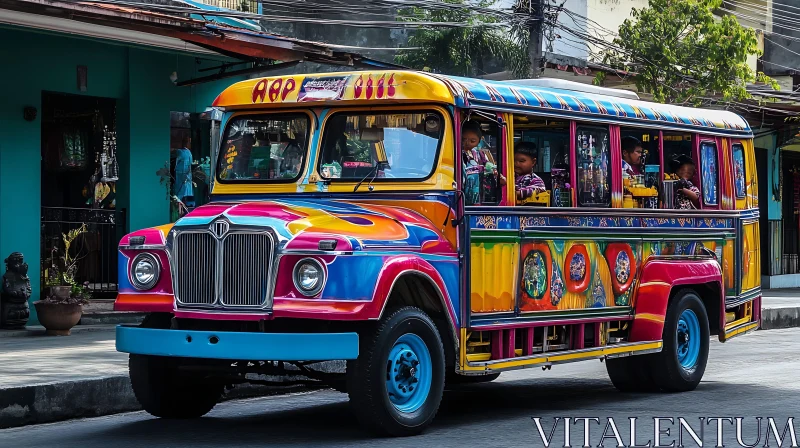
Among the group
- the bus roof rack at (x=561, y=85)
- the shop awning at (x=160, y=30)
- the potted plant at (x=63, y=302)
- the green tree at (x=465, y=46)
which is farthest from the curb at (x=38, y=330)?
the green tree at (x=465, y=46)

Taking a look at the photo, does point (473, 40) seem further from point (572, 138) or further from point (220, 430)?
point (220, 430)

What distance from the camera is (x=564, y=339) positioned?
10.4m

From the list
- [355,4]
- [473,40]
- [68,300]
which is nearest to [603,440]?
[68,300]

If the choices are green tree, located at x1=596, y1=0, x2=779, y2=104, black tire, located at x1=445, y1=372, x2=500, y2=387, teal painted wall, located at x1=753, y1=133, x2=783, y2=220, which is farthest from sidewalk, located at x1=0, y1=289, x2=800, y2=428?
teal painted wall, located at x1=753, y1=133, x2=783, y2=220

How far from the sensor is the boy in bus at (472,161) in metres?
9.23

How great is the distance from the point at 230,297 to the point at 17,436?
179cm

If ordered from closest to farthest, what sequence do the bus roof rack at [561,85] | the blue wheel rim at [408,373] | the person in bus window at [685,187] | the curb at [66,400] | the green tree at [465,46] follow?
1. the blue wheel rim at [408,373]
2. the curb at [66,400]
3. the bus roof rack at [561,85]
4. the person in bus window at [685,187]
5. the green tree at [465,46]

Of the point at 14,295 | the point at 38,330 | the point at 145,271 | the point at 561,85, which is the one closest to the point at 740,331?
the point at 561,85

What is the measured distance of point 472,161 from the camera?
30.6ft

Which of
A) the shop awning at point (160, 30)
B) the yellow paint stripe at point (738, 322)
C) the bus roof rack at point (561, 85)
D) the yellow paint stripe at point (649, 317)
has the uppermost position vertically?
the shop awning at point (160, 30)

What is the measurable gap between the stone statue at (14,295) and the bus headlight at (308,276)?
310 inches

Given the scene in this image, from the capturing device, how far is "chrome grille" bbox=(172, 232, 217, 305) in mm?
8336

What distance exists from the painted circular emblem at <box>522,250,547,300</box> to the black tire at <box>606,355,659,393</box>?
187cm

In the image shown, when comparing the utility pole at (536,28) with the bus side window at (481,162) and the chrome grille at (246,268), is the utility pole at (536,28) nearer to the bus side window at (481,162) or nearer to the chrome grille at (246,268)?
the bus side window at (481,162)
